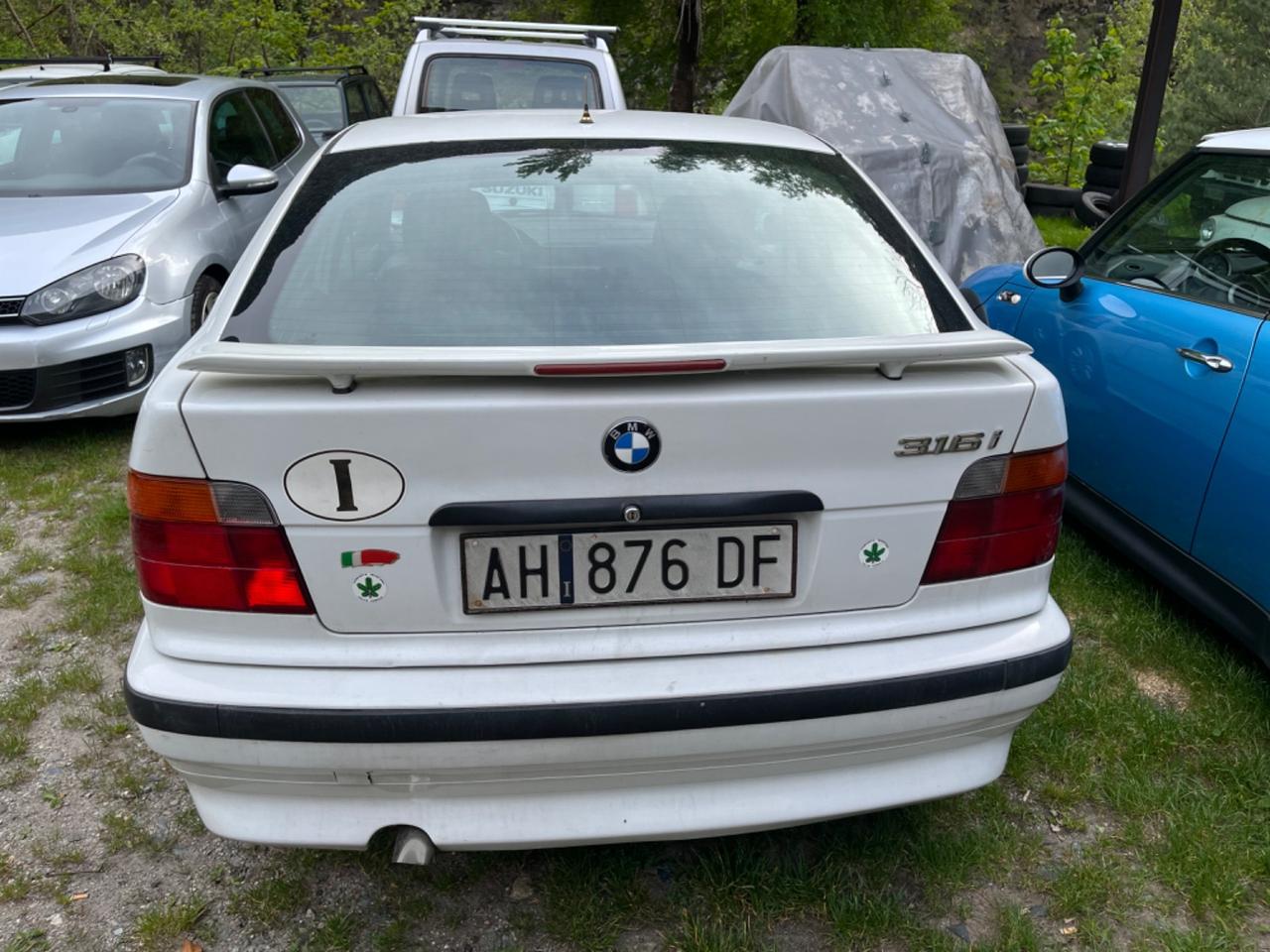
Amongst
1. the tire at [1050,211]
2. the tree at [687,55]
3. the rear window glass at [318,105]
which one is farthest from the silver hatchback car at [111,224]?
the tire at [1050,211]

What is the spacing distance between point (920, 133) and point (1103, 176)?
2647 mm

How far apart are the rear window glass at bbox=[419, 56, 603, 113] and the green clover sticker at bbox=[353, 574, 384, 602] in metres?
5.81

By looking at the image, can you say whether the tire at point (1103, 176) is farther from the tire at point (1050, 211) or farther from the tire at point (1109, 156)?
the tire at point (1050, 211)

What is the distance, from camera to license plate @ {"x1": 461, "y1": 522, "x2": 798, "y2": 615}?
1.82 m

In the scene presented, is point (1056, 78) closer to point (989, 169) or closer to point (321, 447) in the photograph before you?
point (989, 169)

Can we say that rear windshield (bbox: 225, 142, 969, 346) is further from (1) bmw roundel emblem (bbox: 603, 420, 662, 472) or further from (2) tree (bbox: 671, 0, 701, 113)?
(2) tree (bbox: 671, 0, 701, 113)

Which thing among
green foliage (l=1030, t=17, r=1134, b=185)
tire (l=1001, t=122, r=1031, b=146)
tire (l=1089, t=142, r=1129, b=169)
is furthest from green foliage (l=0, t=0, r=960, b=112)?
tire (l=1089, t=142, r=1129, b=169)

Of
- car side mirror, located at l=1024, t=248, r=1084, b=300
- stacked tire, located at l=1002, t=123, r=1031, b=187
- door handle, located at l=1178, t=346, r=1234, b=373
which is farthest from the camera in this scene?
stacked tire, located at l=1002, t=123, r=1031, b=187

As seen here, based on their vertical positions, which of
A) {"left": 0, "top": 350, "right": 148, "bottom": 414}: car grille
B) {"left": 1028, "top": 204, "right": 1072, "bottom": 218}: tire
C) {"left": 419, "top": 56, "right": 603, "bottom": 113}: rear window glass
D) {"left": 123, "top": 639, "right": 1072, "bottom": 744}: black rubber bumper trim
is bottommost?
{"left": 1028, "top": 204, "right": 1072, "bottom": 218}: tire

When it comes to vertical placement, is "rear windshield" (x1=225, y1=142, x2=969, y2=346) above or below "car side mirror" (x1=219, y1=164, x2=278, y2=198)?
above

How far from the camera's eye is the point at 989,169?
7.50 m

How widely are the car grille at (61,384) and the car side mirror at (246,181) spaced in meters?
1.27

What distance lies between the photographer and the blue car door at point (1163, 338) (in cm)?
301

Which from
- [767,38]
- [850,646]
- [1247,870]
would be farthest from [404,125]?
[767,38]
